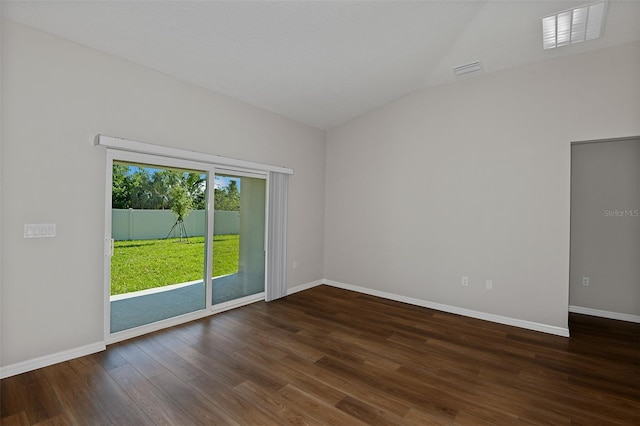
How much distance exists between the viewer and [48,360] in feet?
8.59

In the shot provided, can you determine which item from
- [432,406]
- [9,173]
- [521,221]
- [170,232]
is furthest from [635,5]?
[9,173]

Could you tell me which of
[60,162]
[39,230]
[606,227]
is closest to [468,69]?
[606,227]

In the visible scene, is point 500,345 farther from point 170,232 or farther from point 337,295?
point 170,232

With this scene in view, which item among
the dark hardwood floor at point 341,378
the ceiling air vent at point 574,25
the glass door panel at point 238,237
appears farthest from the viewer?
the glass door panel at point 238,237

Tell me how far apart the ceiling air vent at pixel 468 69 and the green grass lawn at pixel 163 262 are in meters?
3.91

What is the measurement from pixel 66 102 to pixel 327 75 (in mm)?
2807

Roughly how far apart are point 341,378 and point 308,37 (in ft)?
10.9

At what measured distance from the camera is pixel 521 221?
3.76 meters

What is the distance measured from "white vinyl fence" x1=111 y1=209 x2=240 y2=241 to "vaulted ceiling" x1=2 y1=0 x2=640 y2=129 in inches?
64.5

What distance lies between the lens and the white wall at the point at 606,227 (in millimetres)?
3961

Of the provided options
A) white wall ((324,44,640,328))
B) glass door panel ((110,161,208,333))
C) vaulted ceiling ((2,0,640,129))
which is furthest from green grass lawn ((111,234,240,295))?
white wall ((324,44,640,328))

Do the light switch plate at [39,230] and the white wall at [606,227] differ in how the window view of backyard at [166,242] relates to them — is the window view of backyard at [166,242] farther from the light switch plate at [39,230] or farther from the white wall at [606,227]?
the white wall at [606,227]

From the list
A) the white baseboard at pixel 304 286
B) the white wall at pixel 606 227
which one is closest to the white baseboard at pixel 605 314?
the white wall at pixel 606 227

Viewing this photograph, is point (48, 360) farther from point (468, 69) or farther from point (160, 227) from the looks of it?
point (468, 69)
